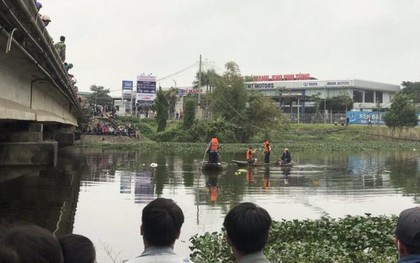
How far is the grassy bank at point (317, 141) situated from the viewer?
50.9 meters

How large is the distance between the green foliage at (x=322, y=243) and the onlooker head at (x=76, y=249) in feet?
18.3

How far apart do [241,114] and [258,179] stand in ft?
134

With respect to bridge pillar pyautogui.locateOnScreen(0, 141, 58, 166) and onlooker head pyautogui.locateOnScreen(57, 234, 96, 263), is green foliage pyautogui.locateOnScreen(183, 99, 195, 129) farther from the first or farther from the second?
onlooker head pyautogui.locateOnScreen(57, 234, 96, 263)

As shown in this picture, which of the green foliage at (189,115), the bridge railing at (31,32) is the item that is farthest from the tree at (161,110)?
the bridge railing at (31,32)

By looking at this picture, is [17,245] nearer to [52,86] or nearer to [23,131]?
[23,131]

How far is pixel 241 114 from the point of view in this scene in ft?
210

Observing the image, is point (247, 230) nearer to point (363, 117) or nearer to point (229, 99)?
point (229, 99)

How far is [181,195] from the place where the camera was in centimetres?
1778

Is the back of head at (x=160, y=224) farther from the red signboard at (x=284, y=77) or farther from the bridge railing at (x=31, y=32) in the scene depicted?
Answer: the red signboard at (x=284, y=77)

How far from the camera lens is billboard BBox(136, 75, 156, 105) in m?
72.2

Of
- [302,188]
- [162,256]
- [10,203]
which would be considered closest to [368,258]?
[162,256]

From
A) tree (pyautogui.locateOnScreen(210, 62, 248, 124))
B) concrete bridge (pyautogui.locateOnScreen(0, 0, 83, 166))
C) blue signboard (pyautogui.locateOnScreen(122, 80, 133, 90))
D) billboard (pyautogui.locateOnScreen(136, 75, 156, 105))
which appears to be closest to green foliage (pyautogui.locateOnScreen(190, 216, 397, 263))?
concrete bridge (pyautogui.locateOnScreen(0, 0, 83, 166))

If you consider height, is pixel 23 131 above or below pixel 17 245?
above

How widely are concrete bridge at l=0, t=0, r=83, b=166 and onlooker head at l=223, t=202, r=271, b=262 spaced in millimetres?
4404
